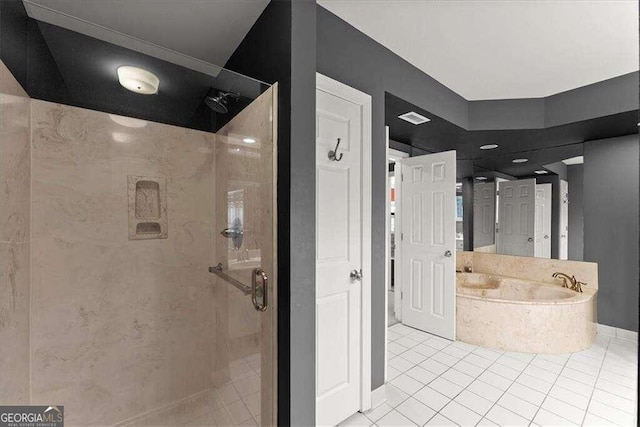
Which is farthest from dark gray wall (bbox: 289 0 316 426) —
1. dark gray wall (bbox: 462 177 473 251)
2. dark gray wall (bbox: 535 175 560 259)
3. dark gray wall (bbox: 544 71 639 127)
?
dark gray wall (bbox: 535 175 560 259)

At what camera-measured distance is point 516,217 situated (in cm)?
358

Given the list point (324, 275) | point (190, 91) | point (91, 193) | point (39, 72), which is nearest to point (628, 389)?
point (324, 275)

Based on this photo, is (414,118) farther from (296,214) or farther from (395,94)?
(296,214)

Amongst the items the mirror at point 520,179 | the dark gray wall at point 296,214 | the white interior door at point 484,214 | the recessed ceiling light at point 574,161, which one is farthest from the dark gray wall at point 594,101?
the dark gray wall at point 296,214

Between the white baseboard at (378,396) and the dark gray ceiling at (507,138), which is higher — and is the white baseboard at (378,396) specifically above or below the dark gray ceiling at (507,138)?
below

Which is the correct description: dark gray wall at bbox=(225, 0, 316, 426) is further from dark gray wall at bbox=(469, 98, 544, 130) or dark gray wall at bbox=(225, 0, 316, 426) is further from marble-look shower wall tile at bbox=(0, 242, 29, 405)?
dark gray wall at bbox=(469, 98, 544, 130)

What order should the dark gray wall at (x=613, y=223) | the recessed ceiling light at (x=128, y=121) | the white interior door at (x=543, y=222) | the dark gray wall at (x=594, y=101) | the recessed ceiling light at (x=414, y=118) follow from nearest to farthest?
the recessed ceiling light at (x=128, y=121)
the dark gray wall at (x=594, y=101)
the recessed ceiling light at (x=414, y=118)
the dark gray wall at (x=613, y=223)
the white interior door at (x=543, y=222)

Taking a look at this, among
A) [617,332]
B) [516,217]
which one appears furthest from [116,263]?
[617,332]

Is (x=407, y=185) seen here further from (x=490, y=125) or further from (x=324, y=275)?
(x=324, y=275)

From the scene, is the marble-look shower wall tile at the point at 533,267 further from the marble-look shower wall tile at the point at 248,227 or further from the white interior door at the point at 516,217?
the marble-look shower wall tile at the point at 248,227

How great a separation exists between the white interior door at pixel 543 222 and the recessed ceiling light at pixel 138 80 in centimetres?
408

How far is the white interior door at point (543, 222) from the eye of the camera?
342 cm

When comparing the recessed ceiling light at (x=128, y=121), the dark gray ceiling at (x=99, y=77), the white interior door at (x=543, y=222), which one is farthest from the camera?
the white interior door at (x=543, y=222)

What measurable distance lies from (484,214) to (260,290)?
3.44 meters
